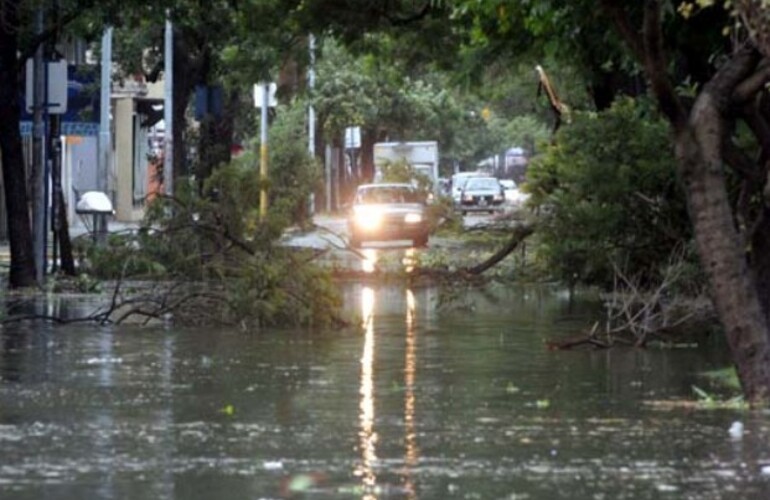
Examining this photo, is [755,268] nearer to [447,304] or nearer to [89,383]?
[89,383]

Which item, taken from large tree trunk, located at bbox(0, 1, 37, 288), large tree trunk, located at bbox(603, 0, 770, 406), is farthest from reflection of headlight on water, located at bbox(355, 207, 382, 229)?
large tree trunk, located at bbox(603, 0, 770, 406)

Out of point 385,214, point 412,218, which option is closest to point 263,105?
point 385,214

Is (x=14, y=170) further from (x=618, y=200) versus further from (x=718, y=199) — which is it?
(x=718, y=199)

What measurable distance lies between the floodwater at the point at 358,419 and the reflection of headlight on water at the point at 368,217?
72.3 ft

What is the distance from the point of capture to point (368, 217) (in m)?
42.9

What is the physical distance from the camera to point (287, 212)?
22.8 m

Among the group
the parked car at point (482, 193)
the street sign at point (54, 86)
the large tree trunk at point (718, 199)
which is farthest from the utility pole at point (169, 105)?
the parked car at point (482, 193)

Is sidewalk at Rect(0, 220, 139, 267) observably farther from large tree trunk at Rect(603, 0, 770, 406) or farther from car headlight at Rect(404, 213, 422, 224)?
large tree trunk at Rect(603, 0, 770, 406)

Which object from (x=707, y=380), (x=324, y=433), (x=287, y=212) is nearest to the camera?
(x=324, y=433)

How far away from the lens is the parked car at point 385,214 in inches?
1602

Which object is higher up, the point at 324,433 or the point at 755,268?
the point at 755,268

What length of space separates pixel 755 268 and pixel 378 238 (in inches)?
1101

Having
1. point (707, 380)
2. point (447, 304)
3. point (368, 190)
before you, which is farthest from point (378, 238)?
point (707, 380)

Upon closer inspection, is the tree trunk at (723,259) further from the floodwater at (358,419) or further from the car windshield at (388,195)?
the car windshield at (388,195)
